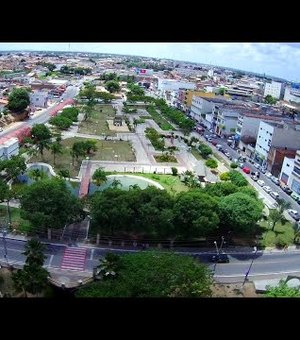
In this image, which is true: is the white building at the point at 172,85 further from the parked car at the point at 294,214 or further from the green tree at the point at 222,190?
the green tree at the point at 222,190

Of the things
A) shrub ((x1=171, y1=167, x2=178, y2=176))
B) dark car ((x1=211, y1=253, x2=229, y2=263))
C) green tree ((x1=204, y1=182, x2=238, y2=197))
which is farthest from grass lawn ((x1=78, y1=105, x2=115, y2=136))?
dark car ((x1=211, y1=253, x2=229, y2=263))

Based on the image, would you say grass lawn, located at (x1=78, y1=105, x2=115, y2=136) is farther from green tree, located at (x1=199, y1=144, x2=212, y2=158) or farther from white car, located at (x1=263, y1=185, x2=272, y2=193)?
white car, located at (x1=263, y1=185, x2=272, y2=193)

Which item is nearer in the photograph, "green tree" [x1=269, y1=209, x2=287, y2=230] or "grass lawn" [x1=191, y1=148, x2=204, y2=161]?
"green tree" [x1=269, y1=209, x2=287, y2=230]

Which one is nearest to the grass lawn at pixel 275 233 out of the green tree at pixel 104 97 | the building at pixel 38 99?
the building at pixel 38 99

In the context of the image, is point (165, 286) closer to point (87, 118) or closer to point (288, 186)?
point (288, 186)

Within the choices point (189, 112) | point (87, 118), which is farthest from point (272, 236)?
point (189, 112)
